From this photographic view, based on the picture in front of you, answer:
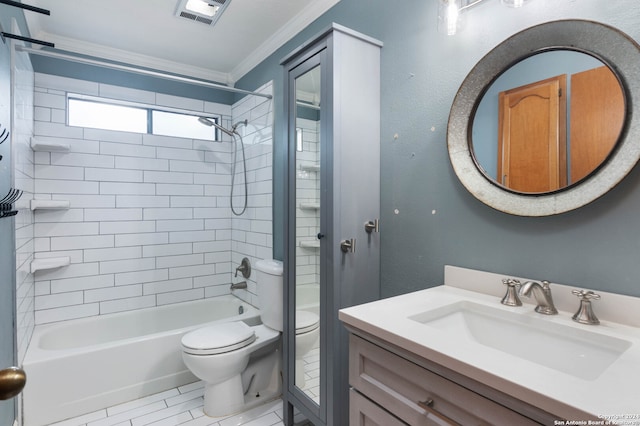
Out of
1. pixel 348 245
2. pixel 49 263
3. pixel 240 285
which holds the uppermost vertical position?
pixel 348 245

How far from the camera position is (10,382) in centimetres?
62

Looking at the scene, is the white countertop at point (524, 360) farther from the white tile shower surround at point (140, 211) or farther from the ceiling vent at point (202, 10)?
the ceiling vent at point (202, 10)

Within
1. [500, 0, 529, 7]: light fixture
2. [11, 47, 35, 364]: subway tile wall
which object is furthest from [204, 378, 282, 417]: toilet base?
[500, 0, 529, 7]: light fixture

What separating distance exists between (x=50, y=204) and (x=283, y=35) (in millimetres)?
2107

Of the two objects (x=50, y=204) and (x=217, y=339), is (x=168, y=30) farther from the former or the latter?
(x=217, y=339)

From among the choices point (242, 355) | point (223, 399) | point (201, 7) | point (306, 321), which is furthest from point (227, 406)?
point (201, 7)

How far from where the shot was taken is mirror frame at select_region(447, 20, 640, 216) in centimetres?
92

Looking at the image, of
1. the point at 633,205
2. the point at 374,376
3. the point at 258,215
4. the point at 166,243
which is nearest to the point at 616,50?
the point at 633,205

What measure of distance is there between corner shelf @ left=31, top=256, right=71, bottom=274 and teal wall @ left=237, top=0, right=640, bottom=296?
241 cm

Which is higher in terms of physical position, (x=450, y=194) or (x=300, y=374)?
(x=450, y=194)

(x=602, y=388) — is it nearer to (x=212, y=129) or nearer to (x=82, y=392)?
(x=82, y=392)

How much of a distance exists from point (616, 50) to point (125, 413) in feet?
9.55

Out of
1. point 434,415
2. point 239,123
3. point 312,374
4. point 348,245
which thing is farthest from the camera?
point 239,123

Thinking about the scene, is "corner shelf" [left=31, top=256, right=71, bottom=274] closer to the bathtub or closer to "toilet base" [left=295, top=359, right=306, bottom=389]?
the bathtub
